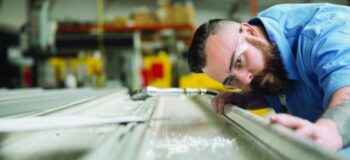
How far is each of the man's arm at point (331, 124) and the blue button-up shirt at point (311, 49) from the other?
60 mm

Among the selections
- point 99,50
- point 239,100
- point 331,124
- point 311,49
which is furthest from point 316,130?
point 99,50

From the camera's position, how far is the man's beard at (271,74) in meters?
1.25

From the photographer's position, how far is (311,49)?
108 centimetres

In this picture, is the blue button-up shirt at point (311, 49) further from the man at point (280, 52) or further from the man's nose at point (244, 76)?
the man's nose at point (244, 76)

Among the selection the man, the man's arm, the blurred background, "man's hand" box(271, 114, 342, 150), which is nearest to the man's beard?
the man

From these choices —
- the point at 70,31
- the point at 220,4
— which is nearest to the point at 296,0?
the point at 220,4

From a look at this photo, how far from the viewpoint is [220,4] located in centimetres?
885

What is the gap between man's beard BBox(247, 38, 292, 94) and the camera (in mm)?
1245

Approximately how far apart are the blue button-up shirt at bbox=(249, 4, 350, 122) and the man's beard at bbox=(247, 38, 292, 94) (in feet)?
0.07

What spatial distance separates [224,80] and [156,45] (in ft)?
13.5

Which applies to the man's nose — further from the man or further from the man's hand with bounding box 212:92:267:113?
the man's hand with bounding box 212:92:267:113

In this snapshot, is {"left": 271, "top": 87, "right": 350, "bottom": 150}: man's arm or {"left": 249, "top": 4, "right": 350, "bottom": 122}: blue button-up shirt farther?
{"left": 249, "top": 4, "right": 350, "bottom": 122}: blue button-up shirt

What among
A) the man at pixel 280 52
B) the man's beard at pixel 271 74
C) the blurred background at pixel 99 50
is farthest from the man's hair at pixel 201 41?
the blurred background at pixel 99 50

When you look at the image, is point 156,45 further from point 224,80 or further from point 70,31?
point 224,80
